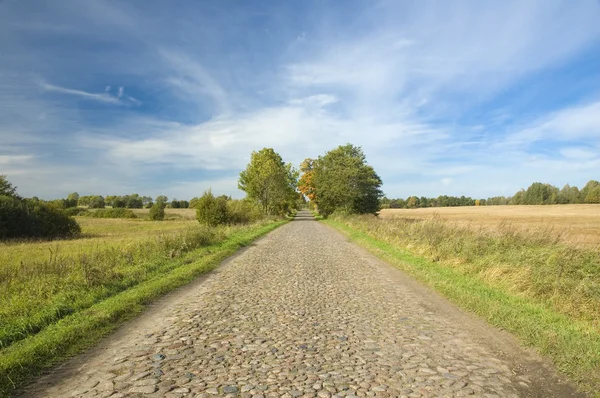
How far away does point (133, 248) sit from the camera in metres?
15.6

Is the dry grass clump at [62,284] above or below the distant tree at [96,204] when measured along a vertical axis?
below

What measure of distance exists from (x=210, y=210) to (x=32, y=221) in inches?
741

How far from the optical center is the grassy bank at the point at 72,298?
538cm

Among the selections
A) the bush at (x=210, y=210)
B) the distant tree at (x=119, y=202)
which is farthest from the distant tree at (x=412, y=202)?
the bush at (x=210, y=210)

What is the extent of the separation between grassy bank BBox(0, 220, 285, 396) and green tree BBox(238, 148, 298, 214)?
37721 millimetres

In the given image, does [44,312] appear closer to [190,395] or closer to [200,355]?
[200,355]

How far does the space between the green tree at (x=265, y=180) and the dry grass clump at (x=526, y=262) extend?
3669 cm

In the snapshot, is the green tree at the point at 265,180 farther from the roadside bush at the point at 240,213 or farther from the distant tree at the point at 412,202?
the distant tree at the point at 412,202

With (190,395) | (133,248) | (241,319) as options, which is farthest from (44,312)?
(133,248)

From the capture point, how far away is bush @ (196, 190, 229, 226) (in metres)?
34.9

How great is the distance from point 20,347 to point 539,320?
9.07 metres

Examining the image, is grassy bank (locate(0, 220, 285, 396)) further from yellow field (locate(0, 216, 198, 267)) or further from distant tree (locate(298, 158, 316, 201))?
distant tree (locate(298, 158, 316, 201))

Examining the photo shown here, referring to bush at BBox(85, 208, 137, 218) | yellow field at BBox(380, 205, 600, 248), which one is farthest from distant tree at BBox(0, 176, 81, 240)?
bush at BBox(85, 208, 137, 218)

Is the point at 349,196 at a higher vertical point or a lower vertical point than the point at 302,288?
higher
